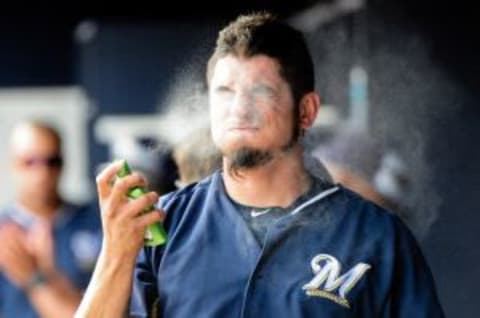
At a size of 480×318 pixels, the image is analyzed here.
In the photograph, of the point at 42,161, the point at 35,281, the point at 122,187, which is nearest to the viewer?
the point at 122,187

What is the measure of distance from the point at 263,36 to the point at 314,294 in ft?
1.21

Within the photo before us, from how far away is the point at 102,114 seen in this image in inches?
146

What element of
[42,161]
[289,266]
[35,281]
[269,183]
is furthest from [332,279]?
[42,161]

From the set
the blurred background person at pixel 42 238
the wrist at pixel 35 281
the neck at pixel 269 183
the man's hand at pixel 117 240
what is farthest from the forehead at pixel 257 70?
the wrist at pixel 35 281

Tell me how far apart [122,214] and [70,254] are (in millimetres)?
1354

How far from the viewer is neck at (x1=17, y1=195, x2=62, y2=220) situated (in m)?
2.97

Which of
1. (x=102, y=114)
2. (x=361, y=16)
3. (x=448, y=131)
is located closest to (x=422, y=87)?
(x=448, y=131)

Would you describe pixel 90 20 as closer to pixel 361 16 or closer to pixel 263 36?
pixel 361 16

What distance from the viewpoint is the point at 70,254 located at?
9.23 ft

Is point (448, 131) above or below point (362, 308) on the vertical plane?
above

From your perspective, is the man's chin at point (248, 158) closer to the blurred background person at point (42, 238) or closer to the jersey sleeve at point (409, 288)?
the jersey sleeve at point (409, 288)

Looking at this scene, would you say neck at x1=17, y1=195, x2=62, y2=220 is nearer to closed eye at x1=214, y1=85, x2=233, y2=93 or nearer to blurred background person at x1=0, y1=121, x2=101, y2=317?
blurred background person at x1=0, y1=121, x2=101, y2=317

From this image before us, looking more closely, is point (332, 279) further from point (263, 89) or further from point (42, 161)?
point (42, 161)

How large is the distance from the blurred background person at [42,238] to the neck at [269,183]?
38.0 inches
